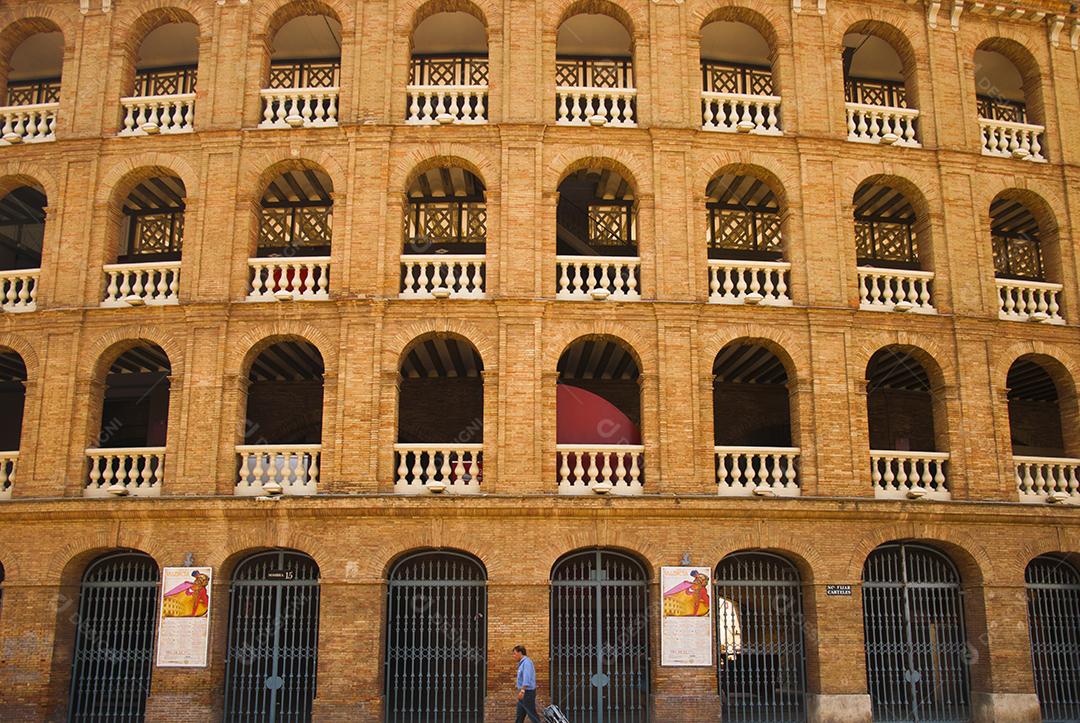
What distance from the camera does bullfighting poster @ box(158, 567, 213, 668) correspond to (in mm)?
16812

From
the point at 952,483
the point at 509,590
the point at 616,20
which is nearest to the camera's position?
the point at 509,590

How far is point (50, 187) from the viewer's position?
1916cm

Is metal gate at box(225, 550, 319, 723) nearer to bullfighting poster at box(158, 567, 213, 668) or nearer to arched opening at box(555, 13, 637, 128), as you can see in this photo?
bullfighting poster at box(158, 567, 213, 668)

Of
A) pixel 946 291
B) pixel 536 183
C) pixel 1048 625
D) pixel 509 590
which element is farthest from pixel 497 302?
pixel 1048 625

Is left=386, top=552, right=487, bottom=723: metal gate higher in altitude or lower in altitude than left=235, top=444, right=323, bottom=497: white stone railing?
lower

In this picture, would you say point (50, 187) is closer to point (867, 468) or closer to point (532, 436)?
point (532, 436)

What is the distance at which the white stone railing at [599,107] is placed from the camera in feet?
62.0

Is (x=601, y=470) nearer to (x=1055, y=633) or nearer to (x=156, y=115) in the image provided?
(x=1055, y=633)

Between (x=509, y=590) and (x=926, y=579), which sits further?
(x=926, y=579)

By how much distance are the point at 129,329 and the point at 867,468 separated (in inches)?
533

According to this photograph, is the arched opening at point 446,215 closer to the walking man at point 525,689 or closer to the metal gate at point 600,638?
the metal gate at point 600,638

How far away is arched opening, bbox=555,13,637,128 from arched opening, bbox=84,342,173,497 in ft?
31.5

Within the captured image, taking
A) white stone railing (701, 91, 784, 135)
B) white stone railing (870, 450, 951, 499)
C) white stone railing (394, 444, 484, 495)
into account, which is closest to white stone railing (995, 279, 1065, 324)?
white stone railing (870, 450, 951, 499)

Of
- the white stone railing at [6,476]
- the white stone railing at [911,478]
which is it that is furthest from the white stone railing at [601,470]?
the white stone railing at [6,476]
